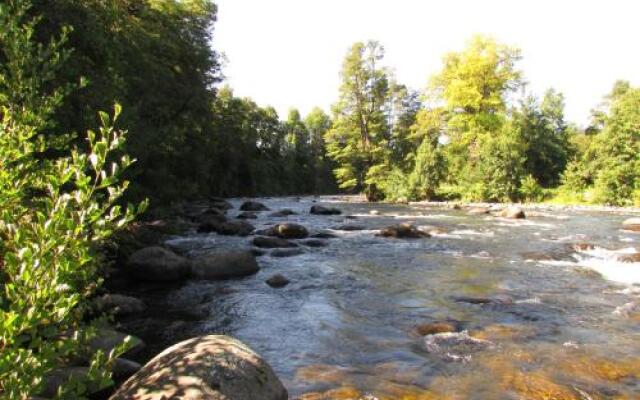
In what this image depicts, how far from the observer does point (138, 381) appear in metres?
4.98

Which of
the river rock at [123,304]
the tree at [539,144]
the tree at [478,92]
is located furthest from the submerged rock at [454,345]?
the tree at [539,144]

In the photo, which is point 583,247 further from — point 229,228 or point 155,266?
point 155,266

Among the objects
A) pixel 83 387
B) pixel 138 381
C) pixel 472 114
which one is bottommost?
pixel 138 381

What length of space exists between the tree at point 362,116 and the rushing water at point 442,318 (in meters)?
33.7

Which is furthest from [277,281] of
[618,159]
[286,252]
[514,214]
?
[618,159]

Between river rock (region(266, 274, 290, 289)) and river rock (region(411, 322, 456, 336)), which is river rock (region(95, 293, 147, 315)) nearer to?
river rock (region(266, 274, 290, 289))

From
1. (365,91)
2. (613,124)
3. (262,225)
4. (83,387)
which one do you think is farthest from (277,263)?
(365,91)

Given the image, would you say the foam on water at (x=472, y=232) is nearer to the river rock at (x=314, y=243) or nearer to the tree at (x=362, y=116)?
the river rock at (x=314, y=243)

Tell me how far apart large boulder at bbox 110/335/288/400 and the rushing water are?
4.06 feet

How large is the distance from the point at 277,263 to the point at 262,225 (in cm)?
941

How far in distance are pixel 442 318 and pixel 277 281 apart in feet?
15.0

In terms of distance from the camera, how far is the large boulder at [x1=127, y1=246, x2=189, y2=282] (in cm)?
1241

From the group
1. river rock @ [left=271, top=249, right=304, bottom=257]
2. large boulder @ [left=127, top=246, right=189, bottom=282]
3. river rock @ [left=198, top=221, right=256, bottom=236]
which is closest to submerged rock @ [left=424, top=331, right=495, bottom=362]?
large boulder @ [left=127, top=246, right=189, bottom=282]

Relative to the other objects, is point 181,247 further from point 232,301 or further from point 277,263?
point 232,301
